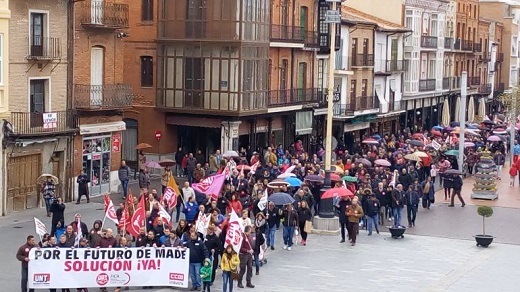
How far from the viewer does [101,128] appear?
3953 centimetres

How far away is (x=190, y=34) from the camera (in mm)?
46156

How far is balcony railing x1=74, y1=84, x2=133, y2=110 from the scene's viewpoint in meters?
38.2

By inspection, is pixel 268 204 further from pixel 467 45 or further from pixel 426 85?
pixel 467 45

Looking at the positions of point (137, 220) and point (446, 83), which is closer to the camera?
point (137, 220)

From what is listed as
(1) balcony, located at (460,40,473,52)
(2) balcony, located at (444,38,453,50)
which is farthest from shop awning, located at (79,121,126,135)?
(1) balcony, located at (460,40,473,52)

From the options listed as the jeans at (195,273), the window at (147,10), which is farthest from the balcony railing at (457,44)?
the jeans at (195,273)

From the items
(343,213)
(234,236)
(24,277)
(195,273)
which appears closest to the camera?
(24,277)

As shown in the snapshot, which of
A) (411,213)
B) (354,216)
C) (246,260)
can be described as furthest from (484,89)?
(246,260)

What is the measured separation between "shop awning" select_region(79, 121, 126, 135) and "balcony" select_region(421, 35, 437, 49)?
133 feet

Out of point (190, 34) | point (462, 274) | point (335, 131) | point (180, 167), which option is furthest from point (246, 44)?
point (462, 274)

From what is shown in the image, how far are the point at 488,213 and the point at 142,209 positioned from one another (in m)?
11.8

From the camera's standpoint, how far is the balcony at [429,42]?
251ft

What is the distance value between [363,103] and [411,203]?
98.1 ft

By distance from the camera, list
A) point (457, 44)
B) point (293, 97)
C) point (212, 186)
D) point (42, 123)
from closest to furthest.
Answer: point (212, 186) < point (42, 123) < point (293, 97) < point (457, 44)
